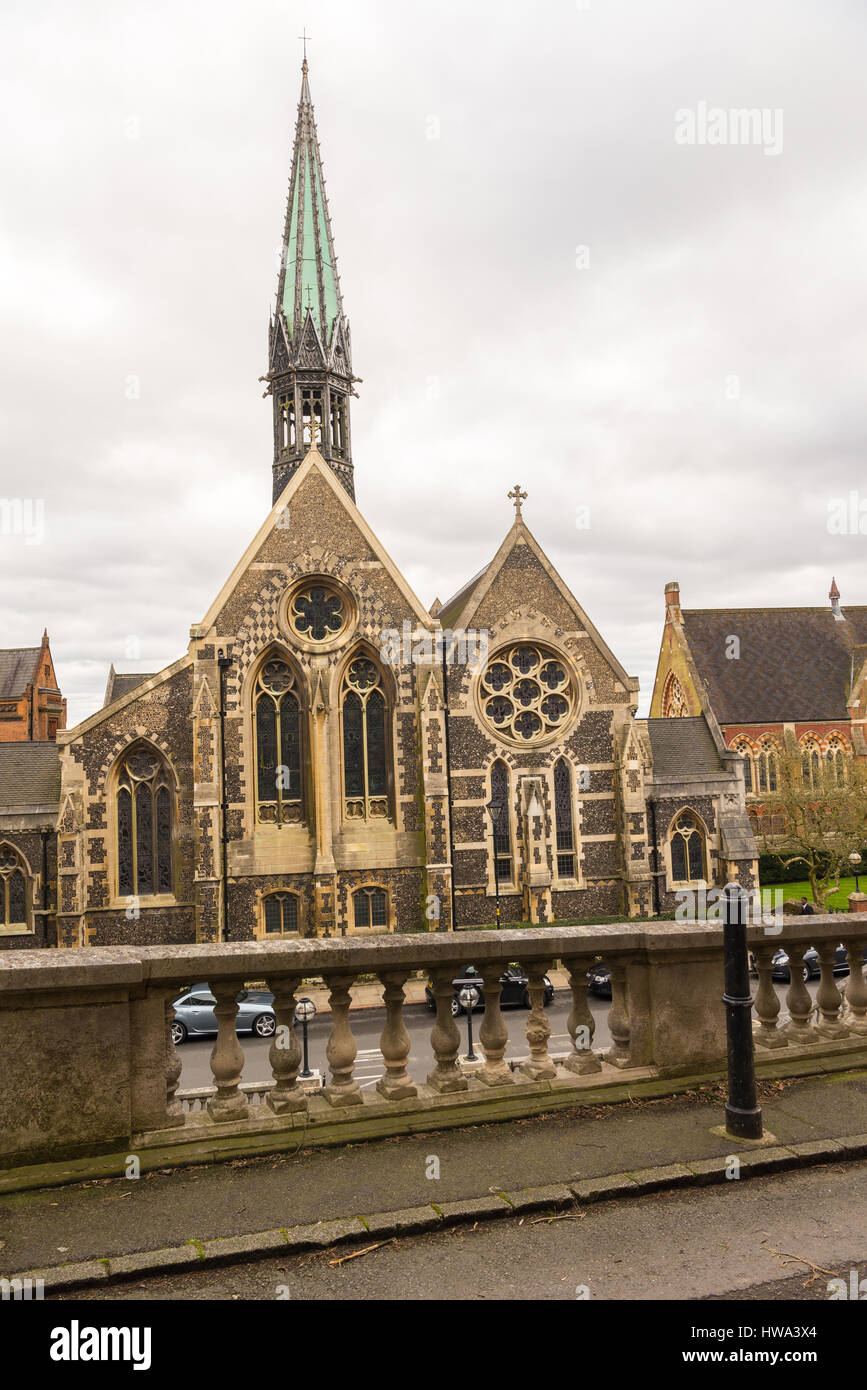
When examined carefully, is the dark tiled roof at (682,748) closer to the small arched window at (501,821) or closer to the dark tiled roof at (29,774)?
the small arched window at (501,821)

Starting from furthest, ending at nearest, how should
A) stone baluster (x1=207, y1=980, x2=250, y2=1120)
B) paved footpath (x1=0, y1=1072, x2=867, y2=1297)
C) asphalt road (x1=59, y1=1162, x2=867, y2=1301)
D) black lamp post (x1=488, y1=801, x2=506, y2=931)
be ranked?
black lamp post (x1=488, y1=801, x2=506, y2=931) → stone baluster (x1=207, y1=980, x2=250, y2=1120) → paved footpath (x1=0, y1=1072, x2=867, y2=1297) → asphalt road (x1=59, y1=1162, x2=867, y2=1301)

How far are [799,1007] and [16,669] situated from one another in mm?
59446

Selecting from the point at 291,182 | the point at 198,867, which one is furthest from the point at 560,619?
the point at 291,182

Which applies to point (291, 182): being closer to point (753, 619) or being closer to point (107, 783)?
point (107, 783)

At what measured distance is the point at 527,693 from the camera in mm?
30406

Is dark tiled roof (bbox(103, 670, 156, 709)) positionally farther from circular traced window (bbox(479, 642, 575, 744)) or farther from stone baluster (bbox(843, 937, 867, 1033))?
stone baluster (bbox(843, 937, 867, 1033))

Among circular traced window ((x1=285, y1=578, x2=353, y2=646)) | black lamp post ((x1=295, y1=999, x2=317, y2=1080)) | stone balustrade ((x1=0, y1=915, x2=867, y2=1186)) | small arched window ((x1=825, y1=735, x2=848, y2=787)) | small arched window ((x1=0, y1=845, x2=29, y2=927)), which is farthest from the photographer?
small arched window ((x1=825, y1=735, x2=848, y2=787))

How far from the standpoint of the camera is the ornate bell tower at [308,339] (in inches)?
1459

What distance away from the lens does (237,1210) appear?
3.85 metres

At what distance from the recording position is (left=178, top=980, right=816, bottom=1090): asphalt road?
18.7 m

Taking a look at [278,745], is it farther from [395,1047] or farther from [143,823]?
[395,1047]

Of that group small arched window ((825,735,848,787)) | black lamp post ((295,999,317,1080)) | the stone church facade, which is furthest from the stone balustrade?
small arched window ((825,735,848,787))

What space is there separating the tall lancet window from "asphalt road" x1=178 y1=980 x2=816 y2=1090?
6.40m

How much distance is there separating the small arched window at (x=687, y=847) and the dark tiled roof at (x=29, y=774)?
20682mm
